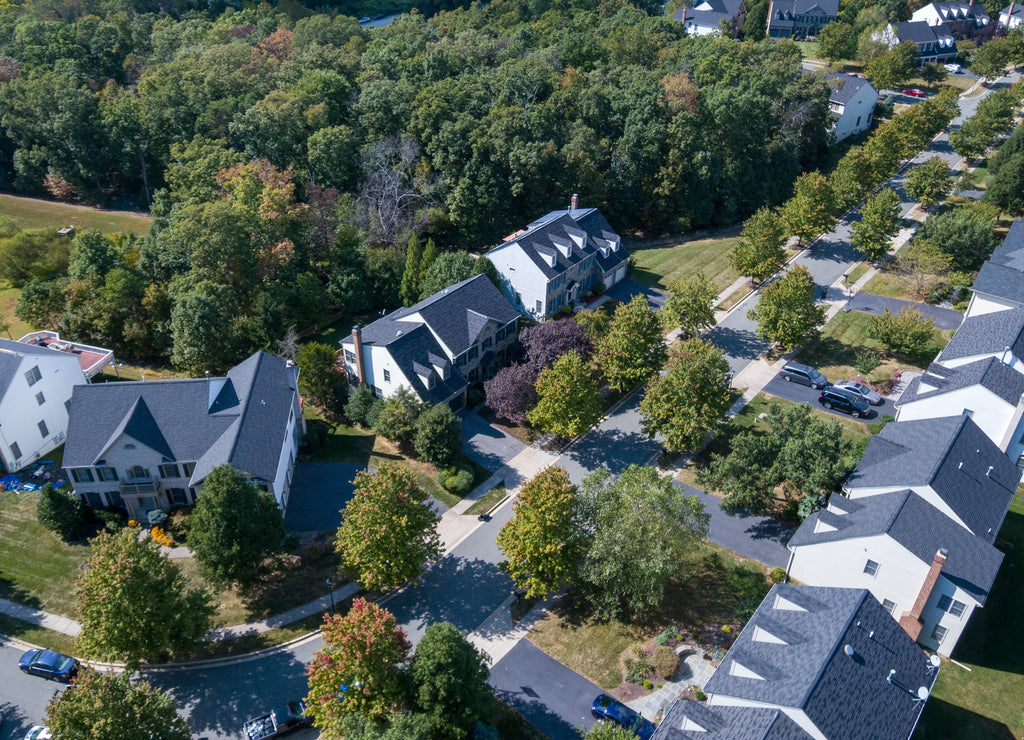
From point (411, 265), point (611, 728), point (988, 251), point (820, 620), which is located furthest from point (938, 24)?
point (611, 728)

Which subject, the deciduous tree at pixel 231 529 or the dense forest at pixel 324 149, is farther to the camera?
the dense forest at pixel 324 149

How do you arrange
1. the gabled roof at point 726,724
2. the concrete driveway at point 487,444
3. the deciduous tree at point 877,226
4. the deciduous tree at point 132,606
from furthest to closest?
the deciduous tree at point 877,226, the concrete driveway at point 487,444, the deciduous tree at point 132,606, the gabled roof at point 726,724

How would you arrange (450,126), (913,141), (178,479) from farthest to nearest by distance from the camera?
1. (913,141)
2. (450,126)
3. (178,479)

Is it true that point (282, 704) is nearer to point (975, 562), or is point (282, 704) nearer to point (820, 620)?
point (820, 620)

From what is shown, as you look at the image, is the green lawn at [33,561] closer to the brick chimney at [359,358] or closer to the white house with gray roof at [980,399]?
the brick chimney at [359,358]

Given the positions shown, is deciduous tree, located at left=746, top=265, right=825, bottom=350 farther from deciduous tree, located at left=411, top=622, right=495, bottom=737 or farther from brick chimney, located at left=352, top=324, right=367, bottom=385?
deciduous tree, located at left=411, top=622, right=495, bottom=737

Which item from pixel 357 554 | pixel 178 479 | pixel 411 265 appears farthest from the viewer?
pixel 411 265

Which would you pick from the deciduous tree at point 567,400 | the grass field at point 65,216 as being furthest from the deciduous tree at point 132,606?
the grass field at point 65,216

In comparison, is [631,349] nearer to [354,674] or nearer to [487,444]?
[487,444]
